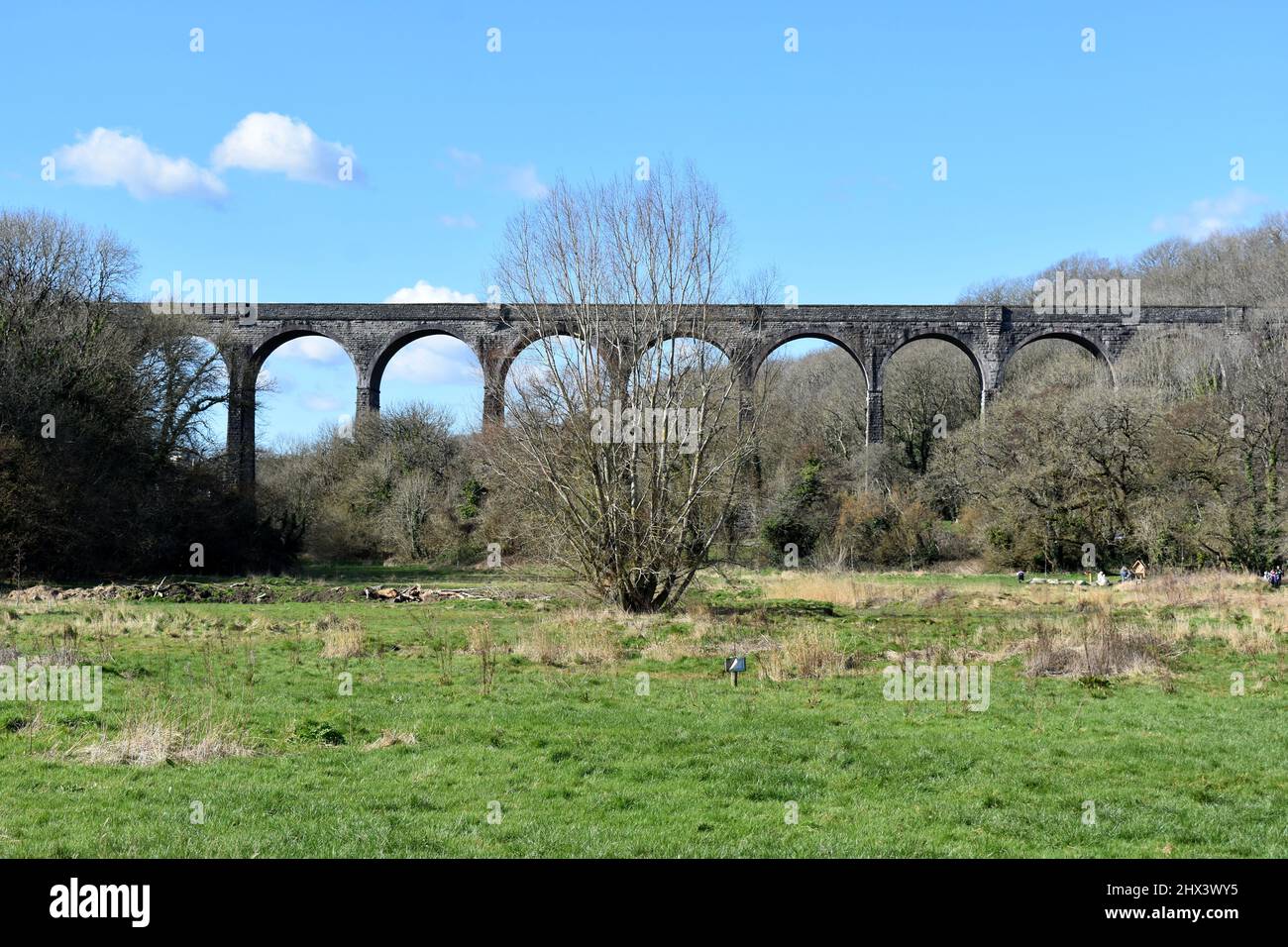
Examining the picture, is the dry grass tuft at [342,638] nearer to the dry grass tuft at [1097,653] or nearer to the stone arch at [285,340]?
the dry grass tuft at [1097,653]

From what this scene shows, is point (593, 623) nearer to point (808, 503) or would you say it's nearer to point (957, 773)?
point (957, 773)

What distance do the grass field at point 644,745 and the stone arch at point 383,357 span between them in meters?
33.9

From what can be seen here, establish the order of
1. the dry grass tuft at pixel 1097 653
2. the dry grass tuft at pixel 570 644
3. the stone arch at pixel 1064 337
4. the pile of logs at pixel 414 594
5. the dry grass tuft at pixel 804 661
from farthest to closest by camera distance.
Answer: the stone arch at pixel 1064 337
the pile of logs at pixel 414 594
the dry grass tuft at pixel 570 644
the dry grass tuft at pixel 1097 653
the dry grass tuft at pixel 804 661

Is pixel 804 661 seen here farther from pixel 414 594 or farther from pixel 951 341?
pixel 951 341

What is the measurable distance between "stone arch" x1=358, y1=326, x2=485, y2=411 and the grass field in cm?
3393

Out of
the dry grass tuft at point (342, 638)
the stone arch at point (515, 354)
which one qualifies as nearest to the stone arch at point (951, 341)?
the stone arch at point (515, 354)

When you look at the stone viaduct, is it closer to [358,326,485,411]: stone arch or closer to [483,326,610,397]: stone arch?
A: [358,326,485,411]: stone arch

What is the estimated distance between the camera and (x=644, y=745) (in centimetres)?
860

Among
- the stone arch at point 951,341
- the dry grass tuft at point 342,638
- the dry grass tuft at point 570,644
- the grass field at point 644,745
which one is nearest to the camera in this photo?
the grass field at point 644,745

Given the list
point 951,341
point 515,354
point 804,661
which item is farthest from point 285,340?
point 804,661

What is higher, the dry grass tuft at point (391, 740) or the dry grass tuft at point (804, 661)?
the dry grass tuft at point (391, 740)

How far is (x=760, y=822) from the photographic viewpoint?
6539 millimetres

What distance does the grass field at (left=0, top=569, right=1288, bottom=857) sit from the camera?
6.24m

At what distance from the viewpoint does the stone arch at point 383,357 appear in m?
50.0
